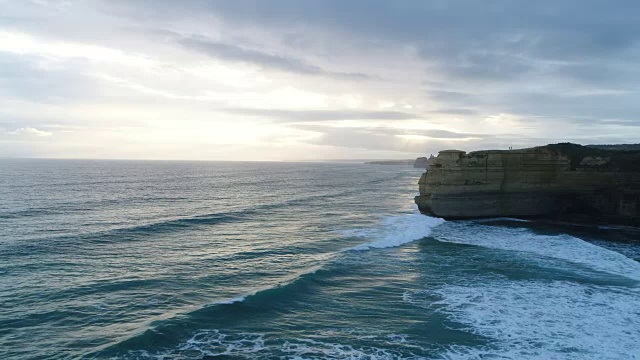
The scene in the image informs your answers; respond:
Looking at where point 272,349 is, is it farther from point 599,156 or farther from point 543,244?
point 599,156

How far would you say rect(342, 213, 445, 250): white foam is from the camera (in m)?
27.3

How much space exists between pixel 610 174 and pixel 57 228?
42.6m

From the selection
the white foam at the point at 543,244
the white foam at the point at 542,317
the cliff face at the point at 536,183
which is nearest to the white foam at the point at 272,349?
the white foam at the point at 542,317

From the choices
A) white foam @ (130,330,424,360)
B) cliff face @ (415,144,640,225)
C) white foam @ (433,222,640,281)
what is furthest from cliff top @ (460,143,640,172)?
white foam @ (130,330,424,360)

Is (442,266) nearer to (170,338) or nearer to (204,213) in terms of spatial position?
(170,338)

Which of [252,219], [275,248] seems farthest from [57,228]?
[275,248]

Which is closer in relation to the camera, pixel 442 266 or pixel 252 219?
pixel 442 266

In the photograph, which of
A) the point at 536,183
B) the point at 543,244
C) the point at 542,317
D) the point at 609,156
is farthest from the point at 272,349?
the point at 609,156

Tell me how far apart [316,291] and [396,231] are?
1505 centimetres

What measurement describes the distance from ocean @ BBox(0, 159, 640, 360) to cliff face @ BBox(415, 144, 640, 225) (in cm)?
247

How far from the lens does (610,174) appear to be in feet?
107

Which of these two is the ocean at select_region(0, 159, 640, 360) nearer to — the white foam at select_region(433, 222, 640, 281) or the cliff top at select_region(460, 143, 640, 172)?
the white foam at select_region(433, 222, 640, 281)

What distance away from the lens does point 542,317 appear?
14680 mm

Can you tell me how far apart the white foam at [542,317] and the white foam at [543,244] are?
14.4 ft
